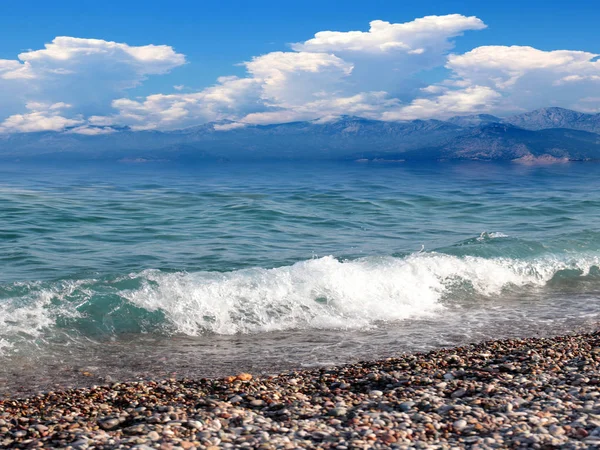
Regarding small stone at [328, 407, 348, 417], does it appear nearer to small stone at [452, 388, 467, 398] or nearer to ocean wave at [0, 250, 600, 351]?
small stone at [452, 388, 467, 398]

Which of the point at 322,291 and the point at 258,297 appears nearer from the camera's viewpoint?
the point at 258,297

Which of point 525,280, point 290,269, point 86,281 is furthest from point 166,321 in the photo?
point 525,280

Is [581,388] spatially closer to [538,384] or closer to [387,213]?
[538,384]

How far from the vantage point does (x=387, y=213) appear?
34.9 m

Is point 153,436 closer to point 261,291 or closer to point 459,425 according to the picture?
point 459,425

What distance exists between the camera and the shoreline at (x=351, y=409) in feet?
23.1

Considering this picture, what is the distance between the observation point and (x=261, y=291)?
16.3 m

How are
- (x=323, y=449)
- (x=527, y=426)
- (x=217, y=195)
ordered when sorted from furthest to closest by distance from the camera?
(x=217, y=195) < (x=527, y=426) < (x=323, y=449)

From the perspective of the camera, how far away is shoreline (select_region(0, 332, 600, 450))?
278 inches

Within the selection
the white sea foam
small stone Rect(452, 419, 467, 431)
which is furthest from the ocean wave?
small stone Rect(452, 419, 467, 431)

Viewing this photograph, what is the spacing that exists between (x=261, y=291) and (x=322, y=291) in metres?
1.63

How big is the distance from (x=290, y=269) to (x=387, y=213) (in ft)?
57.6

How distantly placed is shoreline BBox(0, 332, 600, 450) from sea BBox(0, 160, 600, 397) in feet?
5.22

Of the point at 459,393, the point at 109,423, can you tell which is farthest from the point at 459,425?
the point at 109,423
